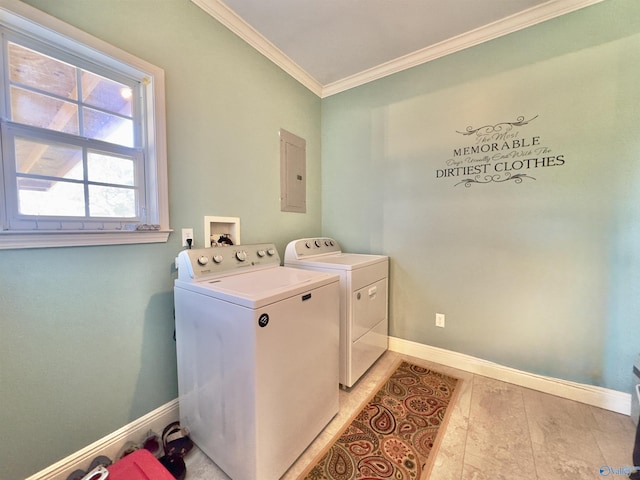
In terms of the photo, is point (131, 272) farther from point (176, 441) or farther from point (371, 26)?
point (371, 26)

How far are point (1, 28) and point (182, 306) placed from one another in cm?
133

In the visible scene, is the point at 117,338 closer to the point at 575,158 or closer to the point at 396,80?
the point at 396,80

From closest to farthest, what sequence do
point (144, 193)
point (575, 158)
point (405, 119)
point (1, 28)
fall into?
point (1, 28), point (144, 193), point (575, 158), point (405, 119)

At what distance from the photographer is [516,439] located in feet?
4.33

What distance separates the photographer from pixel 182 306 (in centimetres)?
128

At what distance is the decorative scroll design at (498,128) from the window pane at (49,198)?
2495 mm

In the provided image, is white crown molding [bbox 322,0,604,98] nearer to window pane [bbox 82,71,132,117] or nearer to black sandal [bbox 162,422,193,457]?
window pane [bbox 82,71,132,117]

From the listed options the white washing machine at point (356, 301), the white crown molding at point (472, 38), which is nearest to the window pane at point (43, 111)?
the white washing machine at point (356, 301)

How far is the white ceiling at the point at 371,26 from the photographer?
1.58 metres

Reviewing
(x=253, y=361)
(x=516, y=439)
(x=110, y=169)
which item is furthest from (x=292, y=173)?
(x=516, y=439)

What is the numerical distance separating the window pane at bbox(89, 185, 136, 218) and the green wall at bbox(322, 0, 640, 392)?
182 cm

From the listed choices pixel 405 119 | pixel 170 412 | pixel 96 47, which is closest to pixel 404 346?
pixel 170 412

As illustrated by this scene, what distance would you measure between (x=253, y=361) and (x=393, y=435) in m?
1.01

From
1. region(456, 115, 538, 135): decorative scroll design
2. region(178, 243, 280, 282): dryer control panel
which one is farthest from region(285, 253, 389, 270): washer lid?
region(456, 115, 538, 135): decorative scroll design
